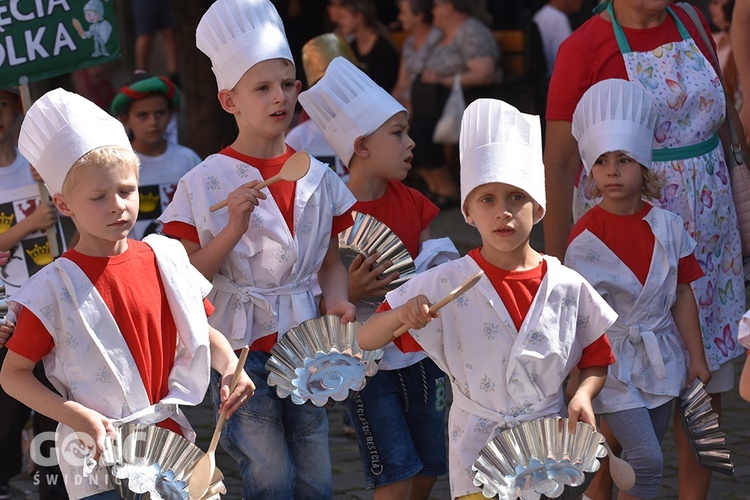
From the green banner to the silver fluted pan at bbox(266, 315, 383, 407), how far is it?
2.07 meters

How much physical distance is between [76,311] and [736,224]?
2548 millimetres

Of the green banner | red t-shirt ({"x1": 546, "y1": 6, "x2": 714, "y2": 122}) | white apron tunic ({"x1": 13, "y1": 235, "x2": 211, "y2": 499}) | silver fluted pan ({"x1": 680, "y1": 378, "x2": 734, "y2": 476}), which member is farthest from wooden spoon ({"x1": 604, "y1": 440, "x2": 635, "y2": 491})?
the green banner

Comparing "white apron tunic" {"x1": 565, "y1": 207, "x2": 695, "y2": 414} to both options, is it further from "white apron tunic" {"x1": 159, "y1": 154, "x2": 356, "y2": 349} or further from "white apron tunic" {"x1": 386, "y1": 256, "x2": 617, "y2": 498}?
"white apron tunic" {"x1": 159, "y1": 154, "x2": 356, "y2": 349}

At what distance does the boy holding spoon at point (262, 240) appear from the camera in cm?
413

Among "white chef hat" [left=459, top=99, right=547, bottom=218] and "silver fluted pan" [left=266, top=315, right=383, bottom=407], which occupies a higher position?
"white chef hat" [left=459, top=99, right=547, bottom=218]

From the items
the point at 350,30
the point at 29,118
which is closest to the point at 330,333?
the point at 29,118

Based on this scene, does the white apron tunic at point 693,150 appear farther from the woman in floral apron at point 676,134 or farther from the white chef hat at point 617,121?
the white chef hat at point 617,121

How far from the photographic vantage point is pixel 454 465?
379 centimetres

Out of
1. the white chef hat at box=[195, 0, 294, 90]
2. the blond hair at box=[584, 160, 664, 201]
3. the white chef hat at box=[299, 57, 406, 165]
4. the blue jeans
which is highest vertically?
the white chef hat at box=[195, 0, 294, 90]

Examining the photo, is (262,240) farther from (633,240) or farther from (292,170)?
(633,240)

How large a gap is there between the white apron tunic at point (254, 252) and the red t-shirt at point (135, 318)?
43 centimetres

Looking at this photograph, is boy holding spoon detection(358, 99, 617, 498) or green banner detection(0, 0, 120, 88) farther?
green banner detection(0, 0, 120, 88)

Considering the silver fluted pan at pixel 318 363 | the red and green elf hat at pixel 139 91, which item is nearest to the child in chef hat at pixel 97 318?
the silver fluted pan at pixel 318 363

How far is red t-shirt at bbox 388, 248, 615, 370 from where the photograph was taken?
3.72 meters
